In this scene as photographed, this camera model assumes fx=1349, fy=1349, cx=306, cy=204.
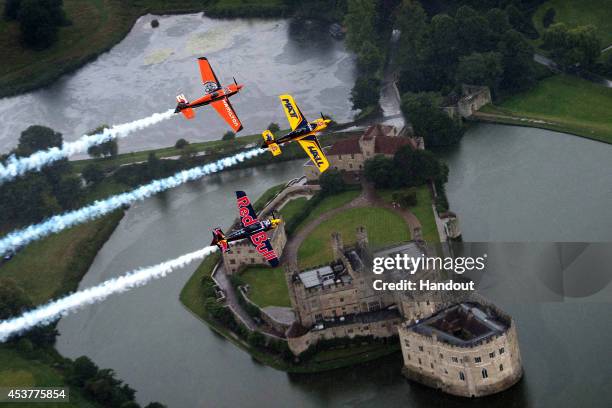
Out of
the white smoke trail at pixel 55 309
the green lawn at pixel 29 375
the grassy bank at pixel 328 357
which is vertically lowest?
the white smoke trail at pixel 55 309

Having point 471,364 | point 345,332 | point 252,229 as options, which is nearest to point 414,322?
point 471,364

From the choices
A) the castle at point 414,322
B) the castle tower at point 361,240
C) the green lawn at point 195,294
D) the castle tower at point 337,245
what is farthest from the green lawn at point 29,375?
the castle tower at point 361,240

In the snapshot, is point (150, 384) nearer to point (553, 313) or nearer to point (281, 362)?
point (281, 362)

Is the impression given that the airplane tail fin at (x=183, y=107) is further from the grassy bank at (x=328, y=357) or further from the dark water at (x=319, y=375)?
the grassy bank at (x=328, y=357)

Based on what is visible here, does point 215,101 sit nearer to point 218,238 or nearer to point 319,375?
point 218,238

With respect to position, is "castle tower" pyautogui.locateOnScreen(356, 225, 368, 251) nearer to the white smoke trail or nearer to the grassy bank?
the grassy bank

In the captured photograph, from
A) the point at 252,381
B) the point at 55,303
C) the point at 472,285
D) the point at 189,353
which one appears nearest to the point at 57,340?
the point at 55,303

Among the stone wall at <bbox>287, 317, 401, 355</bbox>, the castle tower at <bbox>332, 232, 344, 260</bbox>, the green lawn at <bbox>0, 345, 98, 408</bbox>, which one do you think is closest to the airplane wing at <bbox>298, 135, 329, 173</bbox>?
the castle tower at <bbox>332, 232, 344, 260</bbox>
